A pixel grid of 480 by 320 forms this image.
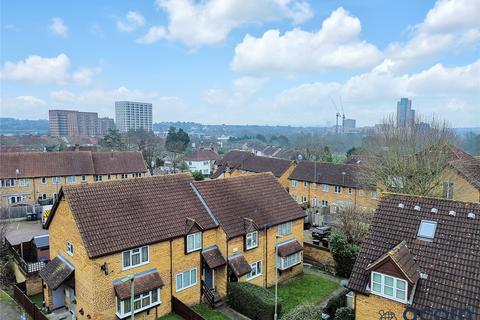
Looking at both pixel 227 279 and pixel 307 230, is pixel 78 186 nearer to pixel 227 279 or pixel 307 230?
pixel 227 279

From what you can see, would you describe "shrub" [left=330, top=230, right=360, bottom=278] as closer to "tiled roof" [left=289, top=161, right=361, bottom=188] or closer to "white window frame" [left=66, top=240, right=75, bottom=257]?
"white window frame" [left=66, top=240, right=75, bottom=257]

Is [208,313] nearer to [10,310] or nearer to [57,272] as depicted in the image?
[57,272]

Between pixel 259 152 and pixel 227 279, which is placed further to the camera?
pixel 259 152

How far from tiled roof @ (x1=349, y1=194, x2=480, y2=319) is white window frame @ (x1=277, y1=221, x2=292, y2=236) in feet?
31.6

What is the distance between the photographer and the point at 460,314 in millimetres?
13211

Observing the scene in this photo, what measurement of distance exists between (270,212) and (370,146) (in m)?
16.4

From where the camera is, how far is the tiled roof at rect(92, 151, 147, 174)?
5559 centimetres

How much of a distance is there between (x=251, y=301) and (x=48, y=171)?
42297 millimetres

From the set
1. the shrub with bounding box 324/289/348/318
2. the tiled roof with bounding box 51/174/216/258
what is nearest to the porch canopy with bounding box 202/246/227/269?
the tiled roof with bounding box 51/174/216/258

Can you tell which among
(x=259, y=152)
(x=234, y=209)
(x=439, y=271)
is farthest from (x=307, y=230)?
(x=259, y=152)

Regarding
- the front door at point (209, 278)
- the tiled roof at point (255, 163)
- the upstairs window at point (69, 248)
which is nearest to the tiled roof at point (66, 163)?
the tiled roof at point (255, 163)

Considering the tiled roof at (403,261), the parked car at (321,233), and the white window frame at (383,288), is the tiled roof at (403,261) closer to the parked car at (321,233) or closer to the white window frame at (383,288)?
the white window frame at (383,288)

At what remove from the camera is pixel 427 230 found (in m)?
16.3

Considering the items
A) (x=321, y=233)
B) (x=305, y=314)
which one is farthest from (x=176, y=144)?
(x=305, y=314)
